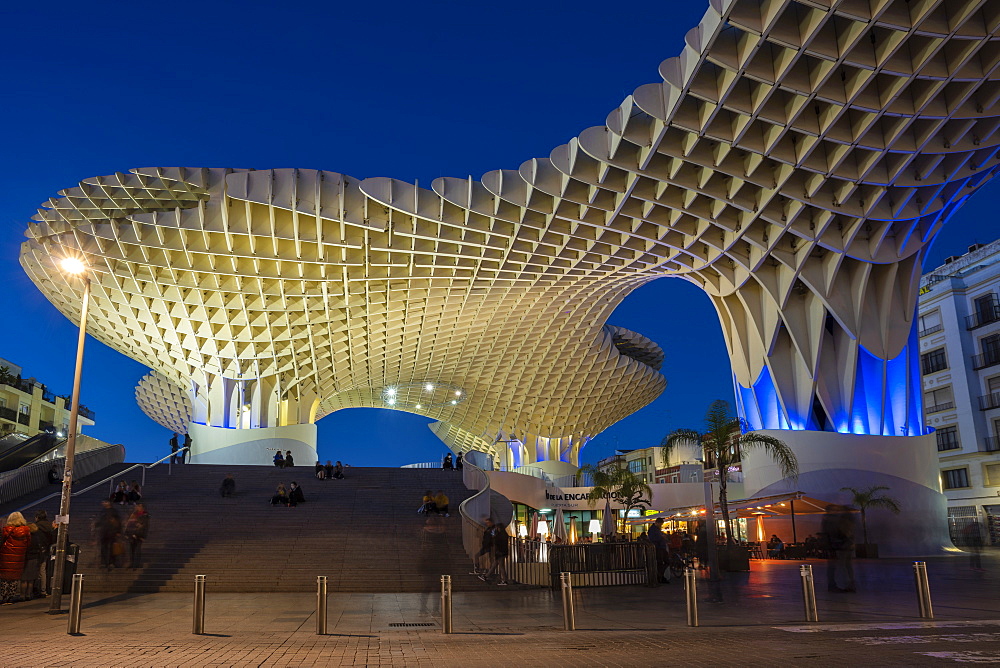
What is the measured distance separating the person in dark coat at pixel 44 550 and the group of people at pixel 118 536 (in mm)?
1970

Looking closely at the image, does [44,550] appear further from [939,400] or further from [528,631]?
[939,400]

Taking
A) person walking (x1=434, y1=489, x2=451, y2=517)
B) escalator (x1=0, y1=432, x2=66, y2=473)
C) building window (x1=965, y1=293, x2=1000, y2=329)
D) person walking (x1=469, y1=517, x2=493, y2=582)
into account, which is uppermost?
building window (x1=965, y1=293, x2=1000, y2=329)

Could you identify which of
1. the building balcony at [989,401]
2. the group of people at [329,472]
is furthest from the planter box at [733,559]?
the building balcony at [989,401]

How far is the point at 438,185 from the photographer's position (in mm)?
32062

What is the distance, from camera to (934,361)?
50.9 m

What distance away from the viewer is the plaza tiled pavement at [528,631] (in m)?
8.06

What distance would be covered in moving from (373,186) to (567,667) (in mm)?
28233

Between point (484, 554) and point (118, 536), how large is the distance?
8748 millimetres

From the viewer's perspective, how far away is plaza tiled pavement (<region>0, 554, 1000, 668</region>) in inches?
317

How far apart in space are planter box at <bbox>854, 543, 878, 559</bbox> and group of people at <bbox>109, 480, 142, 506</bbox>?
26.0 m

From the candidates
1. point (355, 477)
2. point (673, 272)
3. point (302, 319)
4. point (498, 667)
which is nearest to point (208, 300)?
point (302, 319)

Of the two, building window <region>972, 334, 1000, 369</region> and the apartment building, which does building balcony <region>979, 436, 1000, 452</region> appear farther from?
the apartment building

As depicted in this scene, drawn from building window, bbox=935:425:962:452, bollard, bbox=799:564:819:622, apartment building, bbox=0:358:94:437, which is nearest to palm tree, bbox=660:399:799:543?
bollard, bbox=799:564:819:622

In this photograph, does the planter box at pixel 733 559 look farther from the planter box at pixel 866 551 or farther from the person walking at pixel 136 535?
the person walking at pixel 136 535
